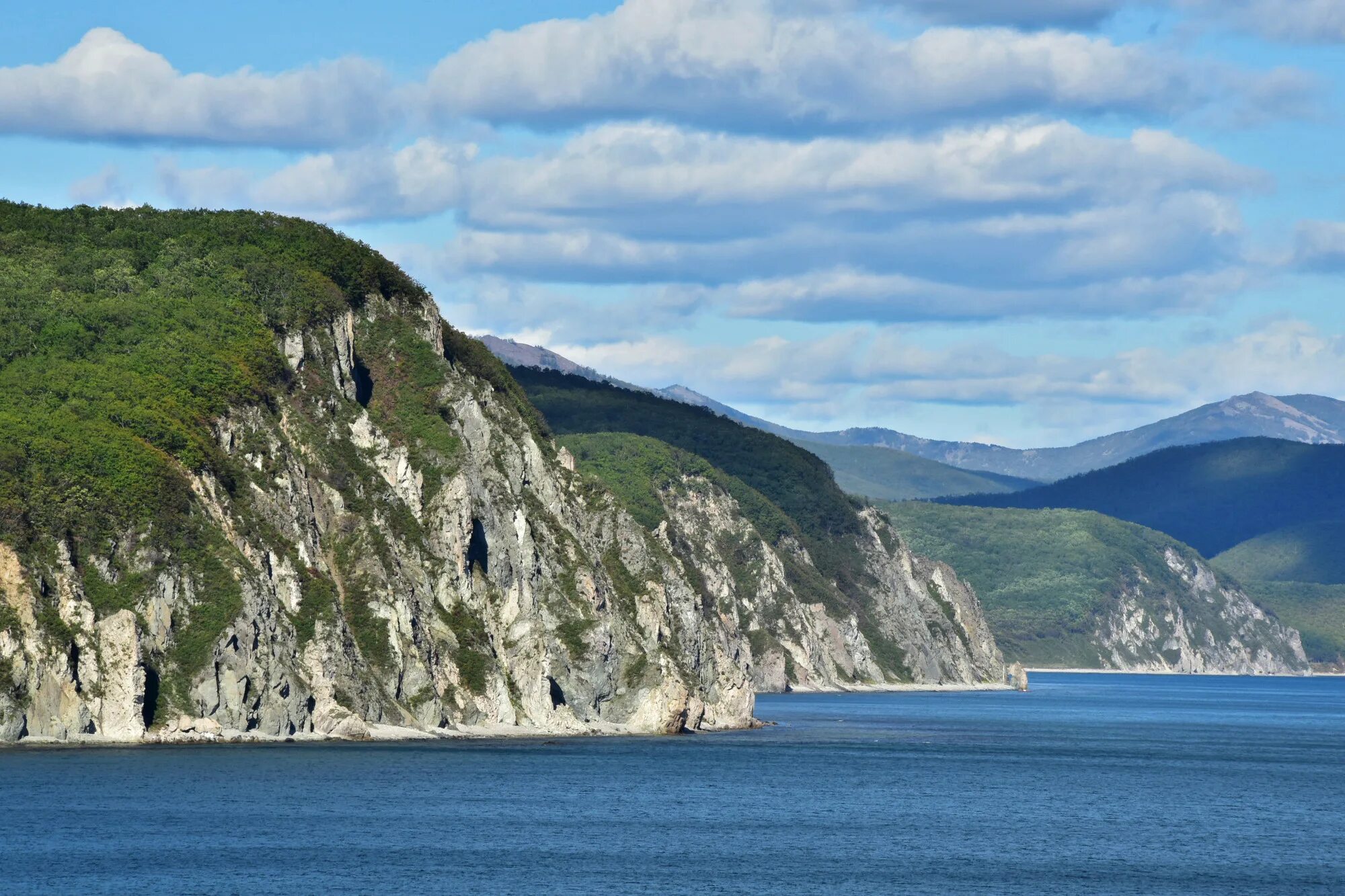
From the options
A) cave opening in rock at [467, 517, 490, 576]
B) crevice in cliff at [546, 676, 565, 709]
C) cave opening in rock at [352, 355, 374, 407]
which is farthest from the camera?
cave opening in rock at [352, 355, 374, 407]

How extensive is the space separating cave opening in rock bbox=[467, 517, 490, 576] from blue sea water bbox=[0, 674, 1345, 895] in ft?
62.4

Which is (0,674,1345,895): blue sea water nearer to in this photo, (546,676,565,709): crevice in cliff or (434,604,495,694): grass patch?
(434,604,495,694): grass patch

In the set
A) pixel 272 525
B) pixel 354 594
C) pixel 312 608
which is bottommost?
pixel 312 608

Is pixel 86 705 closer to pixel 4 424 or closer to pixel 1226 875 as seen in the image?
pixel 4 424

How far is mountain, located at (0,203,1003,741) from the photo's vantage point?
450 ft

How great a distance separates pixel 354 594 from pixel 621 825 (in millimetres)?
48187

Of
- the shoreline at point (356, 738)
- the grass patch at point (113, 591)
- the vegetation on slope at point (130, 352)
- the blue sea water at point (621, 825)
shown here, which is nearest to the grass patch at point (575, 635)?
the shoreline at point (356, 738)

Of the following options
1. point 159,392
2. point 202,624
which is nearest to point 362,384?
point 159,392

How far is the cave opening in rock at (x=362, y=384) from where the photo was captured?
7333 inches

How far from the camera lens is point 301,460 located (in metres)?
165

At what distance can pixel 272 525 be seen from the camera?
155 m

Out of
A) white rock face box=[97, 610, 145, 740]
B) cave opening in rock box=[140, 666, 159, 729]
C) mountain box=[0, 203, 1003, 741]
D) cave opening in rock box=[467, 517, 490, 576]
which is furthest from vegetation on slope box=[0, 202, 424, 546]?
cave opening in rock box=[467, 517, 490, 576]

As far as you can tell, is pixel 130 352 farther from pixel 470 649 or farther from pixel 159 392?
pixel 470 649

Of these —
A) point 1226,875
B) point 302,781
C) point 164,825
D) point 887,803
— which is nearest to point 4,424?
point 302,781
